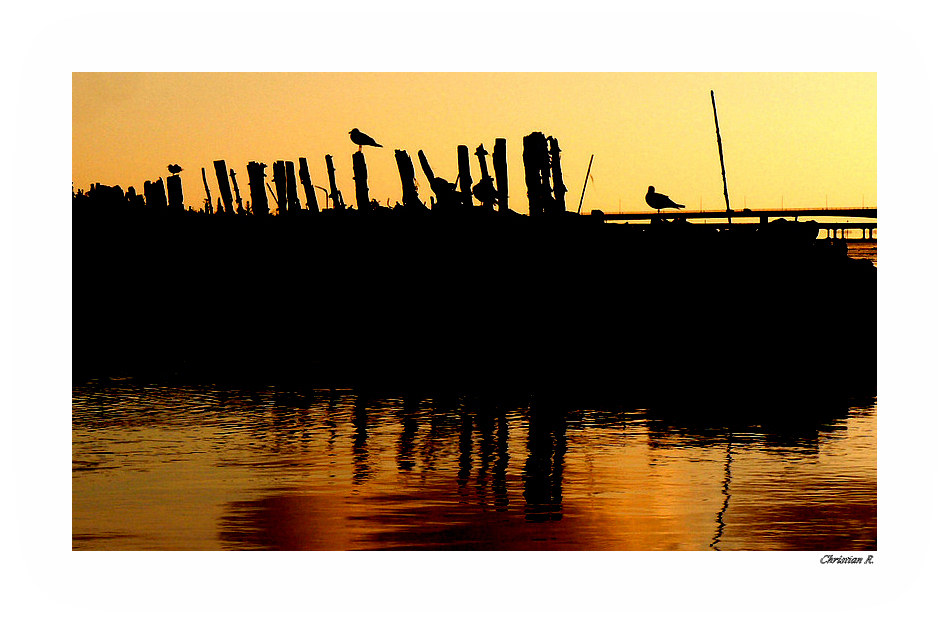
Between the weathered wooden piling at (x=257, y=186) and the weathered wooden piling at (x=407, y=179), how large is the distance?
432 centimetres

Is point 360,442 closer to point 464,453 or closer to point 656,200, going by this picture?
point 464,453

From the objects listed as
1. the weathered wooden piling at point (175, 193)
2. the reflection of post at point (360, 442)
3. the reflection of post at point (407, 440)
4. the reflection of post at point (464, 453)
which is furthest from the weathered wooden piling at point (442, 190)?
the reflection of post at point (464, 453)

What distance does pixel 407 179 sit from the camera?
101 feet

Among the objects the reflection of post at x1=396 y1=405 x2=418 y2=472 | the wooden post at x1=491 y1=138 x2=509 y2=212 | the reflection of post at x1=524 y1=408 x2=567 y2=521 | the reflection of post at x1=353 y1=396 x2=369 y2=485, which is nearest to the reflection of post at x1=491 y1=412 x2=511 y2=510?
the reflection of post at x1=524 y1=408 x2=567 y2=521

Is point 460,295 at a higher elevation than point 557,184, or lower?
lower

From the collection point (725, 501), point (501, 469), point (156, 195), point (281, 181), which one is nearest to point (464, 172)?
point (281, 181)

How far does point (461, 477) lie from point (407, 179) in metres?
18.4

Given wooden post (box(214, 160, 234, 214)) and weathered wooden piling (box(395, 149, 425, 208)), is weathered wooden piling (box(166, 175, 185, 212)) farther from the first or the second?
weathered wooden piling (box(395, 149, 425, 208))

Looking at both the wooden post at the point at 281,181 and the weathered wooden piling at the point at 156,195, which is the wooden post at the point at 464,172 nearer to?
the wooden post at the point at 281,181
